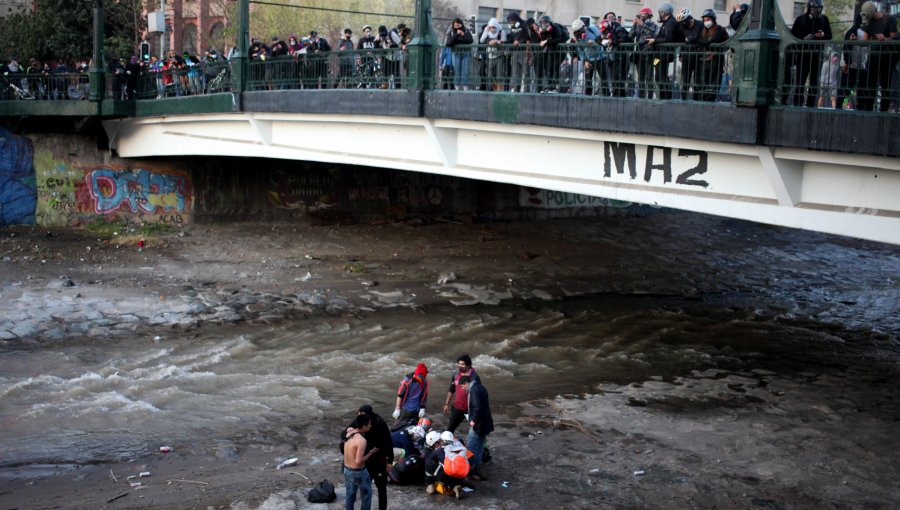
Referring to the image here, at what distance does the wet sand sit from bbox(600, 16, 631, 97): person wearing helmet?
15.9 feet

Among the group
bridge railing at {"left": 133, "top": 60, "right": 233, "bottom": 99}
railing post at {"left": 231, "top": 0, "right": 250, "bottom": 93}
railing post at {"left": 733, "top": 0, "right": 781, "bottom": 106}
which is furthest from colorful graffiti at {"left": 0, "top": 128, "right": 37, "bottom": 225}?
railing post at {"left": 733, "top": 0, "right": 781, "bottom": 106}

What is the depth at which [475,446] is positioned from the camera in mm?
11305

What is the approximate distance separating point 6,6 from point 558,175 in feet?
125

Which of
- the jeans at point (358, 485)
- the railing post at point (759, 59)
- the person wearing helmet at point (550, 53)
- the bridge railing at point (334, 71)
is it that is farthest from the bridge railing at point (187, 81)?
the jeans at point (358, 485)

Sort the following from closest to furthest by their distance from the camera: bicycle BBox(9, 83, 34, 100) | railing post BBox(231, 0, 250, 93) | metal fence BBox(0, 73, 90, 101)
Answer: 1. railing post BBox(231, 0, 250, 93)
2. metal fence BBox(0, 73, 90, 101)
3. bicycle BBox(9, 83, 34, 100)

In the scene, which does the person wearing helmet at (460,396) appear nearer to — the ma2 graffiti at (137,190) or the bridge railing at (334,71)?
the bridge railing at (334,71)

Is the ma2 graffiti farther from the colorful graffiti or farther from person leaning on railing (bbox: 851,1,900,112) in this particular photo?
person leaning on railing (bbox: 851,1,900,112)

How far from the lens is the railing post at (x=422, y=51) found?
57.0 feet

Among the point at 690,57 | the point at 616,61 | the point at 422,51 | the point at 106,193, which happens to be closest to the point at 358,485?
the point at 690,57

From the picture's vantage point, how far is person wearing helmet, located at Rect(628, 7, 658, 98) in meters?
13.7

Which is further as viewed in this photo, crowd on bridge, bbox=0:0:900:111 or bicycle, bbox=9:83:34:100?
bicycle, bbox=9:83:34:100

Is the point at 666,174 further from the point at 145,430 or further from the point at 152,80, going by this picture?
the point at 152,80

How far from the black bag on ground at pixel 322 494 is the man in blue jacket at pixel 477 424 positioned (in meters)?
1.73

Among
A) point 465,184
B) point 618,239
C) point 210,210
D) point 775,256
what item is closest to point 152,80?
point 210,210
